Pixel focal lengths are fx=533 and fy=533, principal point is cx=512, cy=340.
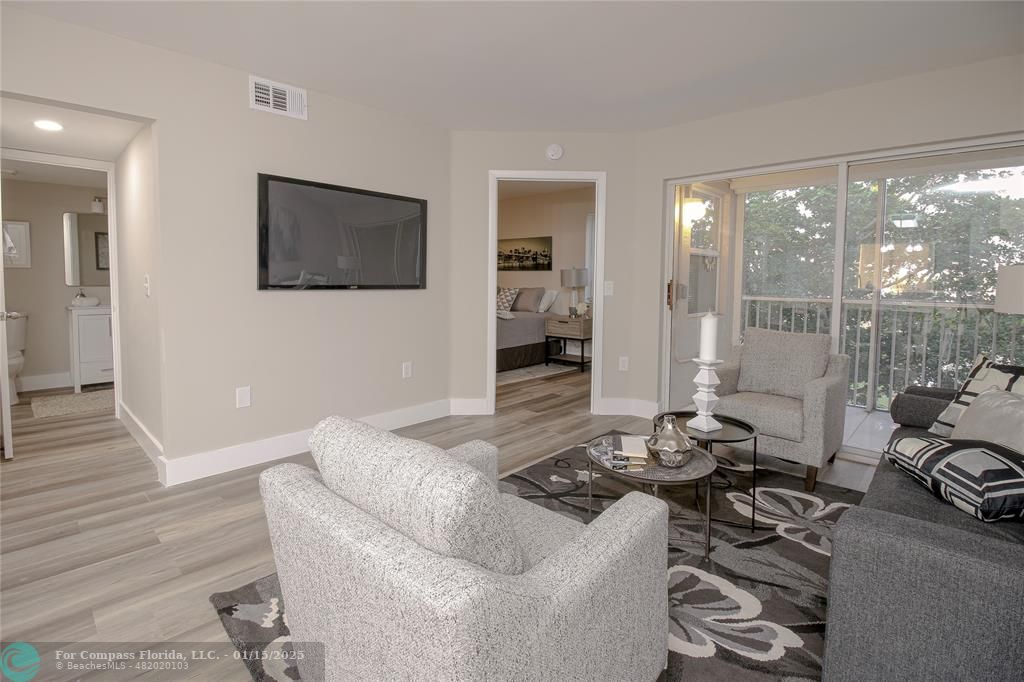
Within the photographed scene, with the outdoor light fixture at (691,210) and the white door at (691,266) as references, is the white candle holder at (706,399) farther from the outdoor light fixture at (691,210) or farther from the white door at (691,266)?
the outdoor light fixture at (691,210)

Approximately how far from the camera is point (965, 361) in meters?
3.43

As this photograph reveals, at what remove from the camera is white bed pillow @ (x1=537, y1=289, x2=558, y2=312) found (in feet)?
27.5

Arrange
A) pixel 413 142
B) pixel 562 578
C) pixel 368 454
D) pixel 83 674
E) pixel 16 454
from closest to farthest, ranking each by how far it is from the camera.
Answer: pixel 562 578 < pixel 368 454 < pixel 83 674 < pixel 16 454 < pixel 413 142

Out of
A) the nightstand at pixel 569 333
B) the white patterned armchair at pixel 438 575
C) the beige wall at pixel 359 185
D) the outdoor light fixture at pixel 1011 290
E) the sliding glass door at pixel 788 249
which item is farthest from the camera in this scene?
the nightstand at pixel 569 333

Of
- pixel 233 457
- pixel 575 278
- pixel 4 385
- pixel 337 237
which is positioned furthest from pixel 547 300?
pixel 4 385

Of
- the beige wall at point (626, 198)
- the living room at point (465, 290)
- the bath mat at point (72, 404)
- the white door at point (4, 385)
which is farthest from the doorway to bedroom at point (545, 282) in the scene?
the white door at point (4, 385)

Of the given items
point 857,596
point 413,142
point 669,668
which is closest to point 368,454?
point 669,668

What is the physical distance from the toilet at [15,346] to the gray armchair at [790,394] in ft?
19.9

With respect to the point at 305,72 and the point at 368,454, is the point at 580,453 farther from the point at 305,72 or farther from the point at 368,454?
the point at 305,72

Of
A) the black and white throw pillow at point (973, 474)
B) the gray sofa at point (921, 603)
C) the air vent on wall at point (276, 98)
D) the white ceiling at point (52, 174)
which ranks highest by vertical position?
the air vent on wall at point (276, 98)

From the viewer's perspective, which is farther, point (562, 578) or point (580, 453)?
point (580, 453)

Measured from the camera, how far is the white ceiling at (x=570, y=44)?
8.39ft

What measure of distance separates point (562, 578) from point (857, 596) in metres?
0.88

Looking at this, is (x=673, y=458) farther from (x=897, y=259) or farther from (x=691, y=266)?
(x=691, y=266)
